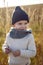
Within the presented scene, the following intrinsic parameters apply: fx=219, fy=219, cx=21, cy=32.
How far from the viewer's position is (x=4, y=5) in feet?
10.5

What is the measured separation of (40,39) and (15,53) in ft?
3.33

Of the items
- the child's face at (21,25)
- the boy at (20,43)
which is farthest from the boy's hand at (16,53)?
the child's face at (21,25)

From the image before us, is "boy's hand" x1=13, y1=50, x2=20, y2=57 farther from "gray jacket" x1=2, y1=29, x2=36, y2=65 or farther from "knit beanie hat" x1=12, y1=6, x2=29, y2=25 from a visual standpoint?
"knit beanie hat" x1=12, y1=6, x2=29, y2=25

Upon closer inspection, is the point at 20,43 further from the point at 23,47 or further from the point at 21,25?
the point at 21,25

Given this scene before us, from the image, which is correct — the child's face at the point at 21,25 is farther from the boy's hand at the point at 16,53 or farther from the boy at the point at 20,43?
the boy's hand at the point at 16,53

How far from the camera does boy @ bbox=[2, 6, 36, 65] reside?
2113mm

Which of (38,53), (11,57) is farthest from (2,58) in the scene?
(11,57)

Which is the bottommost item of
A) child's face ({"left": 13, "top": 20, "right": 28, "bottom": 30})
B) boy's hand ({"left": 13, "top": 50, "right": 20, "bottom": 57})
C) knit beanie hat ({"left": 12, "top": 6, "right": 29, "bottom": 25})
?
boy's hand ({"left": 13, "top": 50, "right": 20, "bottom": 57})

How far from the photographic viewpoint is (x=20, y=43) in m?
2.16

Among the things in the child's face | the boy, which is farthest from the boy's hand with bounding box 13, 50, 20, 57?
the child's face

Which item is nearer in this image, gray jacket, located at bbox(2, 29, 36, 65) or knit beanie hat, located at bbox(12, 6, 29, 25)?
gray jacket, located at bbox(2, 29, 36, 65)

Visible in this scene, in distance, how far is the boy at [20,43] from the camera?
2113 millimetres

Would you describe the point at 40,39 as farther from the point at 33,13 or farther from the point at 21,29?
the point at 21,29

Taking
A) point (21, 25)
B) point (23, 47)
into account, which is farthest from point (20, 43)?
point (21, 25)
